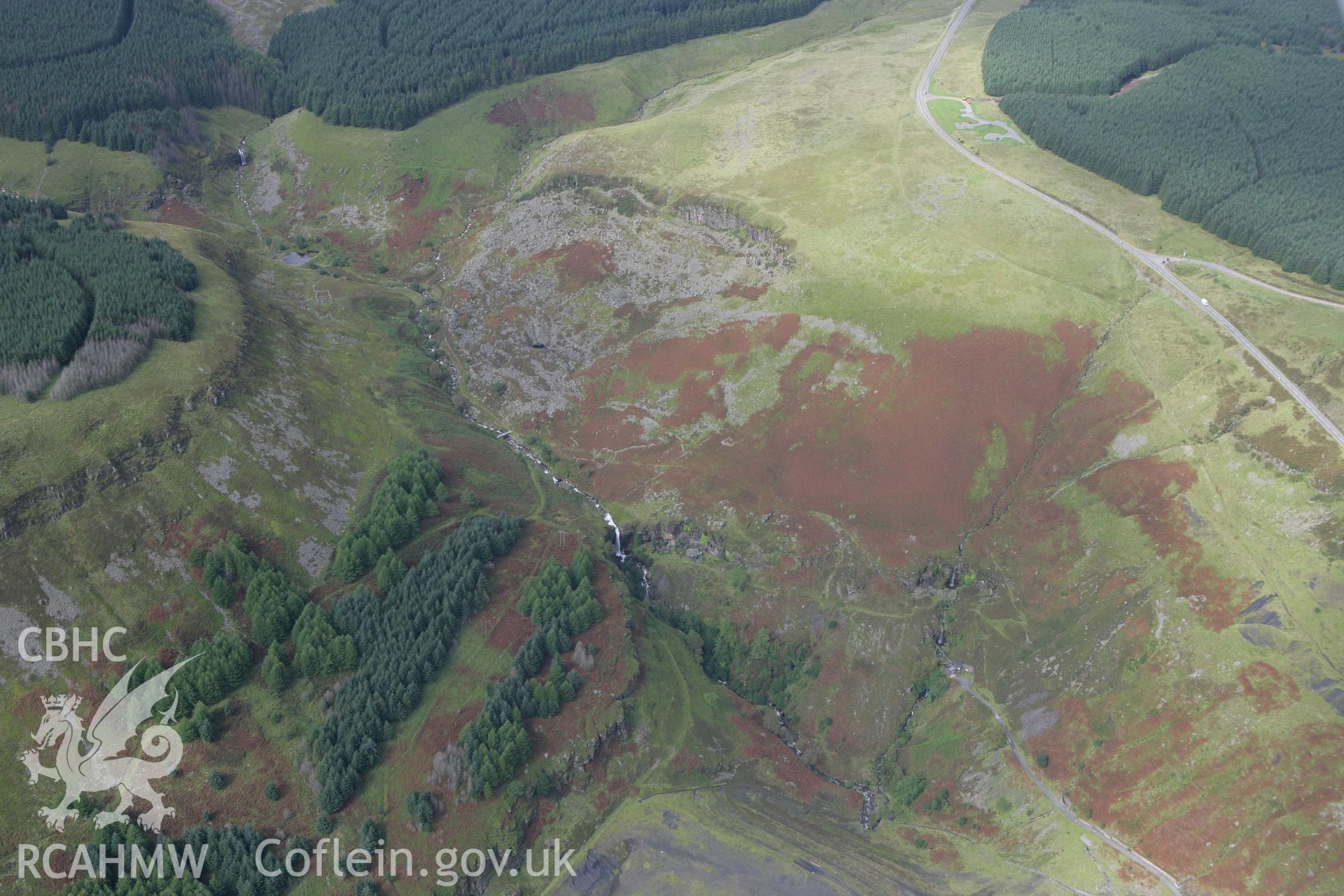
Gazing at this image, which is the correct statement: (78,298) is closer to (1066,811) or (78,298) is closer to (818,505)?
(818,505)

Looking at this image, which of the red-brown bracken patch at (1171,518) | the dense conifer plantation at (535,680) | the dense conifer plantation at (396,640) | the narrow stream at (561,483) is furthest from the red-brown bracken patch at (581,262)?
the red-brown bracken patch at (1171,518)

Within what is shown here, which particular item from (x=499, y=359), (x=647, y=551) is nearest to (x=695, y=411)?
(x=647, y=551)

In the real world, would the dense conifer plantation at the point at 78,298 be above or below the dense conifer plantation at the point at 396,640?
above

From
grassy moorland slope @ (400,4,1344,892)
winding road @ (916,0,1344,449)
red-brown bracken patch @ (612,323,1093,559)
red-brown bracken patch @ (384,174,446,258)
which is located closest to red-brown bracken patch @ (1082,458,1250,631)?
grassy moorland slope @ (400,4,1344,892)

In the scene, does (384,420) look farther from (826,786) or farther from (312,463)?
(826,786)

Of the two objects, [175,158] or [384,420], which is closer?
[384,420]

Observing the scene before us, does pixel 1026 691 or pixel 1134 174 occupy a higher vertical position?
pixel 1134 174

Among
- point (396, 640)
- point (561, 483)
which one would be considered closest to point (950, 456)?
point (561, 483)

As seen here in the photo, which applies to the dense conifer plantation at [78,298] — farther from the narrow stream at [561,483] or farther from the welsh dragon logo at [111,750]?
the narrow stream at [561,483]
